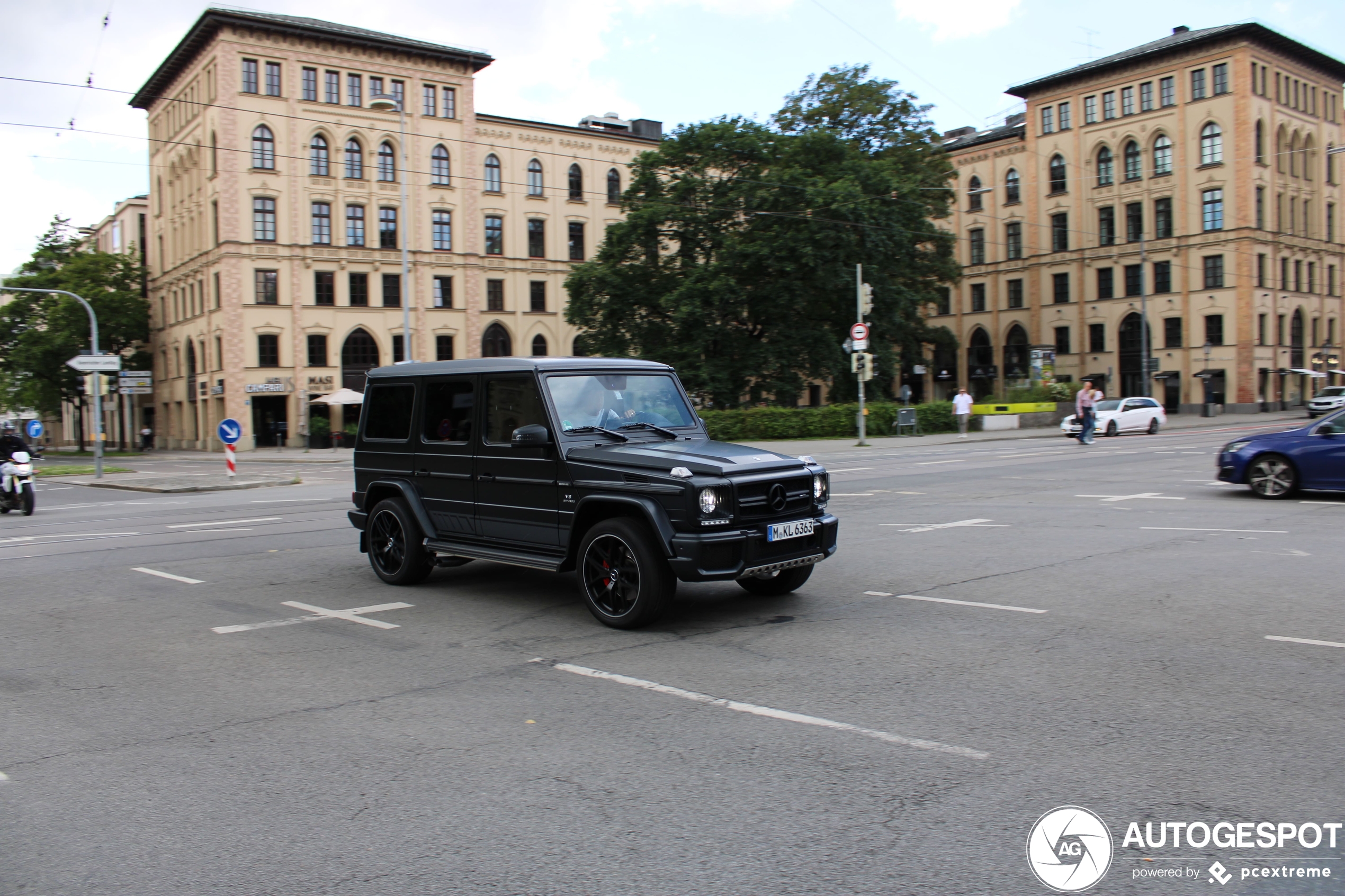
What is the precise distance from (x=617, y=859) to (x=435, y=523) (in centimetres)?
560

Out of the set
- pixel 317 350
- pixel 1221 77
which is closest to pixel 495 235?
pixel 317 350

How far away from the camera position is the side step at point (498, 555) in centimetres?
759

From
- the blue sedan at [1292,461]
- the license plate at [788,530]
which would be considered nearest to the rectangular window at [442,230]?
the blue sedan at [1292,461]

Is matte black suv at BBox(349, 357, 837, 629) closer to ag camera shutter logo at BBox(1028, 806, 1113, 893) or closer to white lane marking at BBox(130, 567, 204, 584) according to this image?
white lane marking at BBox(130, 567, 204, 584)

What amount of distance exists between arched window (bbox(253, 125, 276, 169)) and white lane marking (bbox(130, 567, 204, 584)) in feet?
153

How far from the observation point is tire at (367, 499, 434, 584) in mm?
8844

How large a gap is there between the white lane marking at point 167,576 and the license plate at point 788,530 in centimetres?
562

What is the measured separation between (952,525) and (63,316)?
6279 cm

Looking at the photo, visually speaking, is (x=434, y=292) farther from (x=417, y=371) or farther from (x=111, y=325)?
(x=417, y=371)

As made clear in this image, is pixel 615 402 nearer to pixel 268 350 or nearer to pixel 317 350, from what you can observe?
pixel 268 350

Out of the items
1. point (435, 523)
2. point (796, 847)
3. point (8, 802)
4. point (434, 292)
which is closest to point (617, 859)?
point (796, 847)

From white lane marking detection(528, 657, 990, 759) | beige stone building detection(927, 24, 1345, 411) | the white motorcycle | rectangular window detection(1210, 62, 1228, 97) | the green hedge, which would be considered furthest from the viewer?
beige stone building detection(927, 24, 1345, 411)

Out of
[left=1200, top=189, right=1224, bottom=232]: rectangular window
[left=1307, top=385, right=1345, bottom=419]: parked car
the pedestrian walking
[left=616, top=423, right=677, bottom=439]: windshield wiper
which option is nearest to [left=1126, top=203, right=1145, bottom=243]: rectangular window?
[left=1200, top=189, right=1224, bottom=232]: rectangular window

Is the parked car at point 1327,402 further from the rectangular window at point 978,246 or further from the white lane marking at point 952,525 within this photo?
the white lane marking at point 952,525
